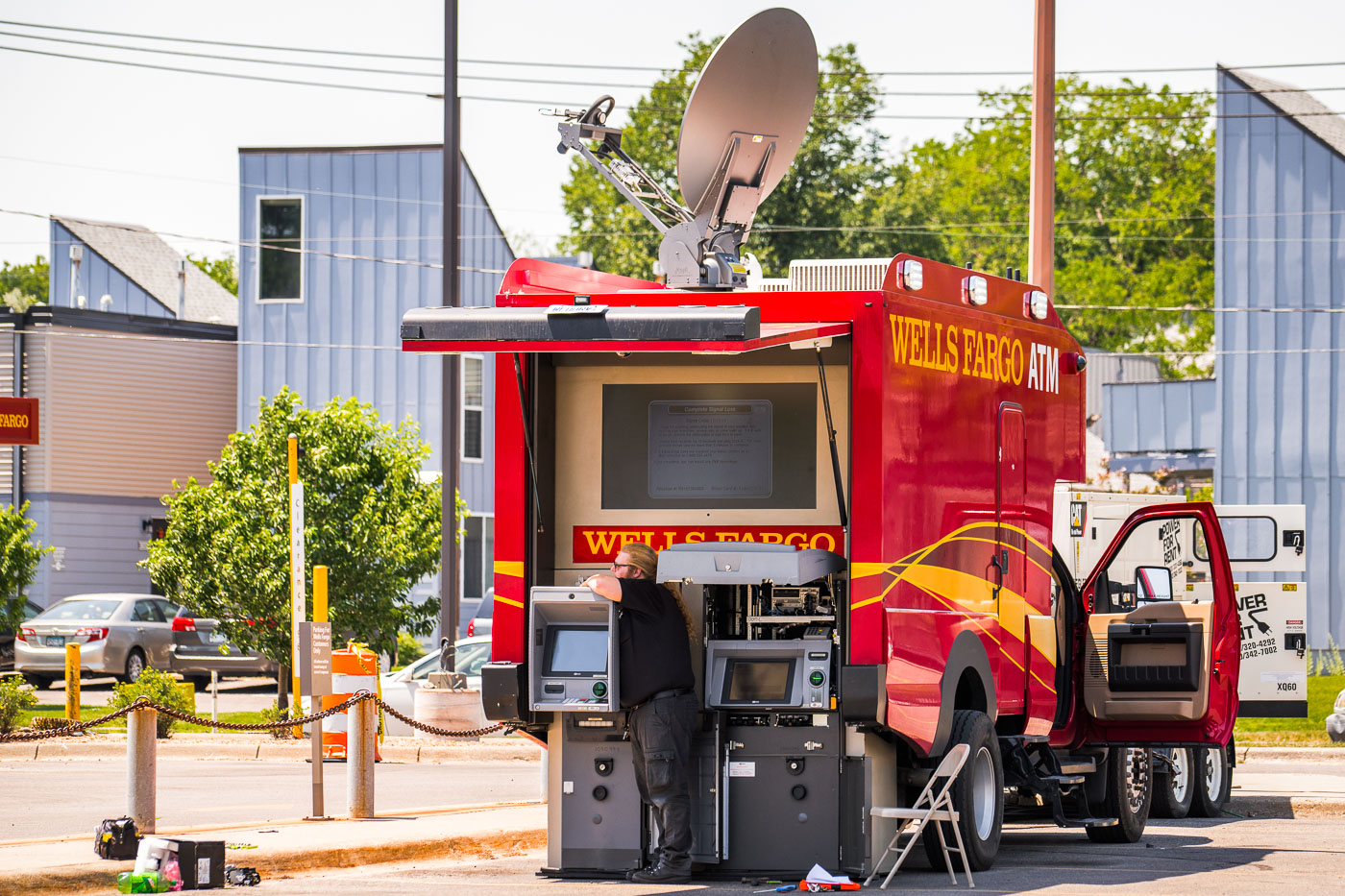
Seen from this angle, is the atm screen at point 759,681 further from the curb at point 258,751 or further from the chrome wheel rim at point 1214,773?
the curb at point 258,751

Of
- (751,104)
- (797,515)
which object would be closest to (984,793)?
(797,515)

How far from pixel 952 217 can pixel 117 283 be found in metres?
29.0

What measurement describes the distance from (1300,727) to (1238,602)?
24.1ft

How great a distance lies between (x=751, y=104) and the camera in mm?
11539

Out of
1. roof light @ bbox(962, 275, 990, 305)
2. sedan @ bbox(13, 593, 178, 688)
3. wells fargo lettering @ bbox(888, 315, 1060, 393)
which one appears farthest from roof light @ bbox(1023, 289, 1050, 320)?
sedan @ bbox(13, 593, 178, 688)

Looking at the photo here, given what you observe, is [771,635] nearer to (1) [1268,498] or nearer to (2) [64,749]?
(2) [64,749]

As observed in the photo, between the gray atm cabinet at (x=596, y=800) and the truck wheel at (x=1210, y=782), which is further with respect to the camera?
the truck wheel at (x=1210, y=782)

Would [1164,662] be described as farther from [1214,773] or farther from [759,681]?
[759,681]

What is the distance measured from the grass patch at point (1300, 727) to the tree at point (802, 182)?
74.0ft

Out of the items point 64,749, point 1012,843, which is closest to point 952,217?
point 64,749

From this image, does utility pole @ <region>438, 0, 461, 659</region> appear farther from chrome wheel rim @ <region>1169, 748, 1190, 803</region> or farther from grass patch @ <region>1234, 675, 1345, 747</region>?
chrome wheel rim @ <region>1169, 748, 1190, 803</region>

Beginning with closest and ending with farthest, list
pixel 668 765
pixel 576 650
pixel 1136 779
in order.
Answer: pixel 668 765 < pixel 576 650 < pixel 1136 779

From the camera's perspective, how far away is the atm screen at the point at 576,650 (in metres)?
9.98

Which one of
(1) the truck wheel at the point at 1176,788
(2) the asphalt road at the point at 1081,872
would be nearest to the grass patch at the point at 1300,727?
(1) the truck wheel at the point at 1176,788
